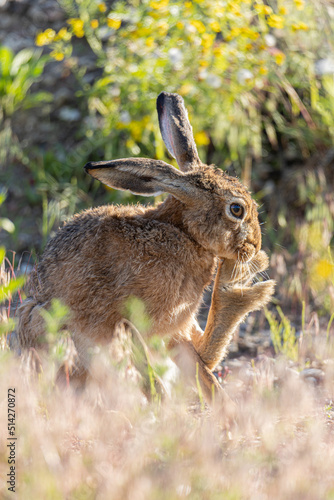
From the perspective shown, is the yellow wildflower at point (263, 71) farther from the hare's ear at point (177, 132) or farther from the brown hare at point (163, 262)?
the brown hare at point (163, 262)

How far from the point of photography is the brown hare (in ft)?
10.3

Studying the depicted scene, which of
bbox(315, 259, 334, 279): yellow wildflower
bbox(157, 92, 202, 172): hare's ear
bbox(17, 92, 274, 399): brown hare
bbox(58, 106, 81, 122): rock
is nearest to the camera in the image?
bbox(17, 92, 274, 399): brown hare

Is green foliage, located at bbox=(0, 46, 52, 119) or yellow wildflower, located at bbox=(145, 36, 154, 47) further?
green foliage, located at bbox=(0, 46, 52, 119)

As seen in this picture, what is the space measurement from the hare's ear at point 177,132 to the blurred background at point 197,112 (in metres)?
1.55

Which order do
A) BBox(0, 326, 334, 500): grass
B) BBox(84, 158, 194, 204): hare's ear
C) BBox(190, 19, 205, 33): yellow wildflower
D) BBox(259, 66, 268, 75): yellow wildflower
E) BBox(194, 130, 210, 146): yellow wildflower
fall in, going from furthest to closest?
BBox(194, 130, 210, 146): yellow wildflower < BBox(259, 66, 268, 75): yellow wildflower < BBox(190, 19, 205, 33): yellow wildflower < BBox(84, 158, 194, 204): hare's ear < BBox(0, 326, 334, 500): grass

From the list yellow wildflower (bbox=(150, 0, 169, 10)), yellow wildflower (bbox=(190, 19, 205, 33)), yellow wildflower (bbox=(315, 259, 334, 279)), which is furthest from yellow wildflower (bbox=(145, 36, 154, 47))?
yellow wildflower (bbox=(315, 259, 334, 279))

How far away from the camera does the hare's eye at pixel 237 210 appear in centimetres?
336

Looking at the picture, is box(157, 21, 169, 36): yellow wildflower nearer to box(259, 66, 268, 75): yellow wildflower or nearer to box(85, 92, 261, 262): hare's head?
box(259, 66, 268, 75): yellow wildflower

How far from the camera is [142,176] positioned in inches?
124

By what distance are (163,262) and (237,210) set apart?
1.75 ft

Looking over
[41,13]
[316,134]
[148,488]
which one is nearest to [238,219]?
[148,488]

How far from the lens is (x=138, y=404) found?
2801mm

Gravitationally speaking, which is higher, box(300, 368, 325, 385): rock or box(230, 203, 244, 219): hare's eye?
box(230, 203, 244, 219): hare's eye

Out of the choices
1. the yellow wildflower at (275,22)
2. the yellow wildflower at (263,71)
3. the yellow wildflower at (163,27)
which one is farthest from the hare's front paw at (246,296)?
the yellow wildflower at (163,27)
